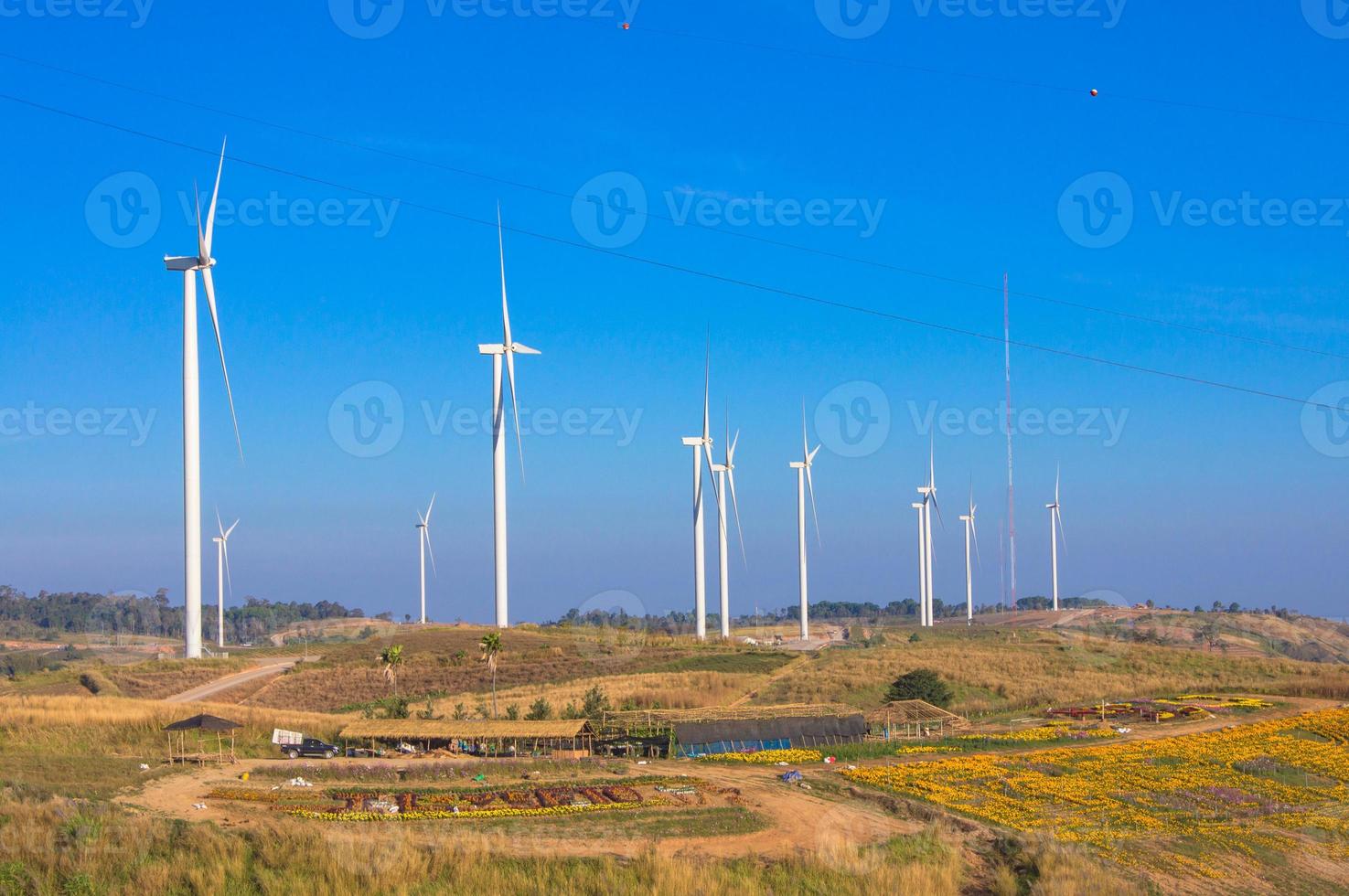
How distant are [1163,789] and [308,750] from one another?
36688 millimetres

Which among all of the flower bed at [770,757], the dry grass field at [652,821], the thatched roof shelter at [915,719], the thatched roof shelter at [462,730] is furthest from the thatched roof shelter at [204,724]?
the thatched roof shelter at [915,719]

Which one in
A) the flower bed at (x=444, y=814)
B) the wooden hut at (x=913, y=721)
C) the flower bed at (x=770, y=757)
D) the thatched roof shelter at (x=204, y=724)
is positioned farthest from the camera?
the wooden hut at (x=913, y=721)

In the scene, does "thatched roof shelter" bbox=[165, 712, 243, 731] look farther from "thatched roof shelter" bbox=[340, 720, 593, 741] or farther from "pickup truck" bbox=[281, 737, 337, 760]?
"thatched roof shelter" bbox=[340, 720, 593, 741]

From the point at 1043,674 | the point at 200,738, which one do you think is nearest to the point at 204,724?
the point at 200,738

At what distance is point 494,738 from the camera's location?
56750 millimetres

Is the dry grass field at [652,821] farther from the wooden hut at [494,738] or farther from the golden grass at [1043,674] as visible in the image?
the wooden hut at [494,738]

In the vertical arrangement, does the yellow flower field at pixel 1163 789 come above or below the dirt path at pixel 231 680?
above

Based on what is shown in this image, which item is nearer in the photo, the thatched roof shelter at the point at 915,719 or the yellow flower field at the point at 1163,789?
the yellow flower field at the point at 1163,789

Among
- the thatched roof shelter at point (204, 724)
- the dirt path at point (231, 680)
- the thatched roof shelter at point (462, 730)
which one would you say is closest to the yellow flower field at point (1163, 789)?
the thatched roof shelter at point (462, 730)

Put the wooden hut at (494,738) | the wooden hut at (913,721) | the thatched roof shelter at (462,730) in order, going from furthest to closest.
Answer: the wooden hut at (913,721), the thatched roof shelter at (462,730), the wooden hut at (494,738)

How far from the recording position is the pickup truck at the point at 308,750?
55.5m

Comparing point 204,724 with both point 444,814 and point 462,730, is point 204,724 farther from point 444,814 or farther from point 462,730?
point 444,814

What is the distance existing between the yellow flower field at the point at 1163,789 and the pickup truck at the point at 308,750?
23.8 m

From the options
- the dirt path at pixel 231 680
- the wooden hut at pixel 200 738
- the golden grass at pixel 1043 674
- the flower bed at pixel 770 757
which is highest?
the wooden hut at pixel 200 738
